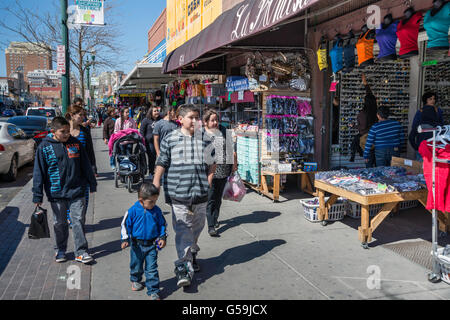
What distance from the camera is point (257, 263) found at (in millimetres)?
4926

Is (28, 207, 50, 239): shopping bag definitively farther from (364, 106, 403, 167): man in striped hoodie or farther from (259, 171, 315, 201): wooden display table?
(364, 106, 403, 167): man in striped hoodie

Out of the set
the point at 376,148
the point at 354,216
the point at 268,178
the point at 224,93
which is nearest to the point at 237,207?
the point at 268,178

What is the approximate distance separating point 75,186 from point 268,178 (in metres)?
4.57

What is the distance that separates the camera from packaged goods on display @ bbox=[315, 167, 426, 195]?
17.8 feet

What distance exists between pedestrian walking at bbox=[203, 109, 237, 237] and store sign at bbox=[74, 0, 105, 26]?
7044mm

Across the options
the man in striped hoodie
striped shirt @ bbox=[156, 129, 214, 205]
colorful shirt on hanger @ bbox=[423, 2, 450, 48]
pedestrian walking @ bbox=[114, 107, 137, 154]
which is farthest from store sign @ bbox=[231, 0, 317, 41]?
pedestrian walking @ bbox=[114, 107, 137, 154]

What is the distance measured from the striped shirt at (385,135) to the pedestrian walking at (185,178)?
13.0 ft

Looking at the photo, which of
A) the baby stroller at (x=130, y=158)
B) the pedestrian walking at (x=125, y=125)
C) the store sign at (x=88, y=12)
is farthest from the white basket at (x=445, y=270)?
the store sign at (x=88, y=12)

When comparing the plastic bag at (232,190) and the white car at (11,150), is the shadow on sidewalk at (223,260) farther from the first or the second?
the white car at (11,150)

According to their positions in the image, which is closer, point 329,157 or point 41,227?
point 41,227

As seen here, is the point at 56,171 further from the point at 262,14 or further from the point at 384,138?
the point at 384,138

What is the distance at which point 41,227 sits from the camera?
478 centimetres
